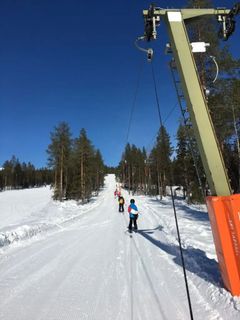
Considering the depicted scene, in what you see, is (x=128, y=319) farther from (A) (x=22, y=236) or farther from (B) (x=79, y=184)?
(B) (x=79, y=184)

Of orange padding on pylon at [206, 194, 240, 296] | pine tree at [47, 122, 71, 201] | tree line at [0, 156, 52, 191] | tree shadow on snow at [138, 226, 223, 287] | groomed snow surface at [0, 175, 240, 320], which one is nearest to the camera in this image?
groomed snow surface at [0, 175, 240, 320]

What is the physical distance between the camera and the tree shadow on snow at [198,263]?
5441mm

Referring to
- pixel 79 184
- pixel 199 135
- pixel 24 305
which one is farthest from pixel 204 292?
pixel 79 184

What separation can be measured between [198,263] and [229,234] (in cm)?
263

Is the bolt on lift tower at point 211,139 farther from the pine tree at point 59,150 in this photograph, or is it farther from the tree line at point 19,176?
the tree line at point 19,176

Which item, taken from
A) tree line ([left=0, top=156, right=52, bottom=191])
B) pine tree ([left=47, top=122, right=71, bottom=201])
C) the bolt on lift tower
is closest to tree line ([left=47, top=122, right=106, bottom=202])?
pine tree ([left=47, top=122, right=71, bottom=201])

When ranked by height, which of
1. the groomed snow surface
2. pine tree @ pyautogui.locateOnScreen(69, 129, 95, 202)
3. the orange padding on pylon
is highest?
pine tree @ pyautogui.locateOnScreen(69, 129, 95, 202)

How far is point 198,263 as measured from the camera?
6.59 meters

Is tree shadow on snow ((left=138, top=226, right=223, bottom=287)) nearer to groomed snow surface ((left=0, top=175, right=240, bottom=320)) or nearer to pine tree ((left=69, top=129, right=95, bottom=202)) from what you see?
groomed snow surface ((left=0, top=175, right=240, bottom=320))

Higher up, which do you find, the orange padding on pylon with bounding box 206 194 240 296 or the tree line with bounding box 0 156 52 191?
the tree line with bounding box 0 156 52 191

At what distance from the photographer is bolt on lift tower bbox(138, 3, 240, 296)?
4.34m

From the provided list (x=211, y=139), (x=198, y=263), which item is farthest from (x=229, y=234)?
(x=198, y=263)

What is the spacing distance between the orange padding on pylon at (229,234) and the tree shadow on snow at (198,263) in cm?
64

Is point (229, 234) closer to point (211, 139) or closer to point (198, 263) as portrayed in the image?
point (211, 139)
